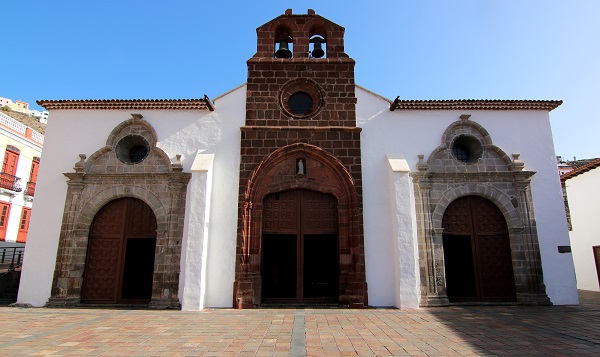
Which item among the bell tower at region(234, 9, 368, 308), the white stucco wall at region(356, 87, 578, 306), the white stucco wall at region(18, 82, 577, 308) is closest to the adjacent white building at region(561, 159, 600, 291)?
the white stucco wall at region(356, 87, 578, 306)

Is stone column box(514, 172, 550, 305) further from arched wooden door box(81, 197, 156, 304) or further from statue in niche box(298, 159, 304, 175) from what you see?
arched wooden door box(81, 197, 156, 304)

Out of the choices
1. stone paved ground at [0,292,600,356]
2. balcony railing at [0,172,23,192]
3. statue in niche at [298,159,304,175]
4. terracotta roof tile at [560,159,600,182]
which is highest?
balcony railing at [0,172,23,192]

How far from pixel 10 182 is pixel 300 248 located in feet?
61.6

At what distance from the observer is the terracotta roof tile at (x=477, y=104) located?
34.1 ft

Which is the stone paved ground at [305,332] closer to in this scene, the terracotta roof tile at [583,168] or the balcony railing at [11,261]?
the balcony railing at [11,261]

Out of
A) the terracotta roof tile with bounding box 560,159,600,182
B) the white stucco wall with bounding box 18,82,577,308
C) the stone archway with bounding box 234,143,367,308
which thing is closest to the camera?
the stone archway with bounding box 234,143,367,308

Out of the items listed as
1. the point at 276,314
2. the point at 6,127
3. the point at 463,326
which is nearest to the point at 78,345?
the point at 276,314

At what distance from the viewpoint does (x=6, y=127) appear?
19.5 meters

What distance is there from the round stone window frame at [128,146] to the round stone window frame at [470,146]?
28.7ft

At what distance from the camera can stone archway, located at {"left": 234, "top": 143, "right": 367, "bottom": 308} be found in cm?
921

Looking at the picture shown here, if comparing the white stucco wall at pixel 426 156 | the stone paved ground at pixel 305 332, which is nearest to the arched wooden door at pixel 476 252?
the stone paved ground at pixel 305 332

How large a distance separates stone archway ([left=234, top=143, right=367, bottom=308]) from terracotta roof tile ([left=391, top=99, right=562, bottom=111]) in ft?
9.20

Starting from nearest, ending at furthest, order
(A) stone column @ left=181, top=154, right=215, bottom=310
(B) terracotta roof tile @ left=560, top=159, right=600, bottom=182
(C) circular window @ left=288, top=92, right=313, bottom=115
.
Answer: (A) stone column @ left=181, top=154, right=215, bottom=310 < (C) circular window @ left=288, top=92, right=313, bottom=115 < (B) terracotta roof tile @ left=560, top=159, right=600, bottom=182

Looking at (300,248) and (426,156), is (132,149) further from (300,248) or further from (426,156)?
(426,156)
